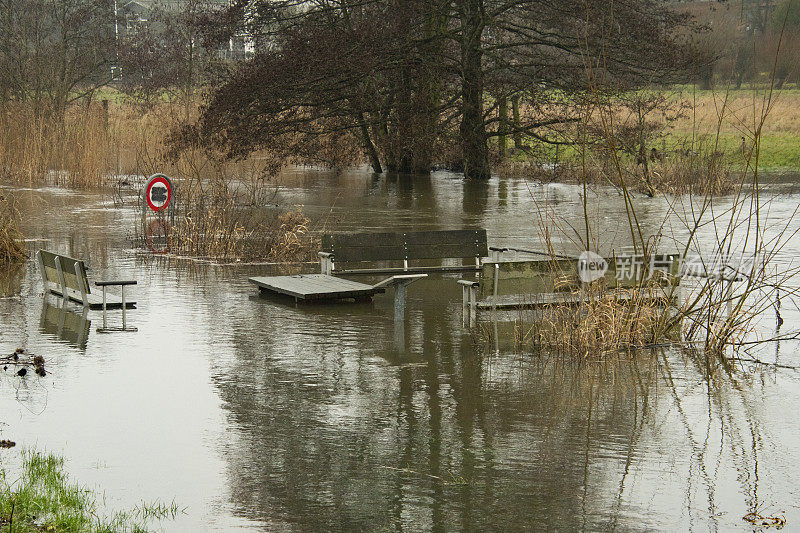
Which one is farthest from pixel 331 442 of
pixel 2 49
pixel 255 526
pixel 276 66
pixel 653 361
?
pixel 2 49

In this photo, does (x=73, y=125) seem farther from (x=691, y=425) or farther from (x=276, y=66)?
(x=691, y=425)

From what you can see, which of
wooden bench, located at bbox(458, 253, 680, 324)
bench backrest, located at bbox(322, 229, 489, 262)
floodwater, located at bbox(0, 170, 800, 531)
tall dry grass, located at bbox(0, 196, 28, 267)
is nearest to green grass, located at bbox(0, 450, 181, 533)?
floodwater, located at bbox(0, 170, 800, 531)

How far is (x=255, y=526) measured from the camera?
538 cm

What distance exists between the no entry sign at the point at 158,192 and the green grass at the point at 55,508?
11.2m

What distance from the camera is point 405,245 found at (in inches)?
496

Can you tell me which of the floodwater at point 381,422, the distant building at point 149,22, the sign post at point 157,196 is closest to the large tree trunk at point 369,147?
the distant building at point 149,22

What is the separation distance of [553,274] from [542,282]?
1.84 ft

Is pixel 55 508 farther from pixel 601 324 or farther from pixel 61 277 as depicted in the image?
pixel 61 277

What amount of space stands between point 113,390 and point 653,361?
14.6ft

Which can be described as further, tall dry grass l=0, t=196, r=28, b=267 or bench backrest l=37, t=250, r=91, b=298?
tall dry grass l=0, t=196, r=28, b=267

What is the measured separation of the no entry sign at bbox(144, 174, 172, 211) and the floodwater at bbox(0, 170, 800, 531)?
16.6 feet

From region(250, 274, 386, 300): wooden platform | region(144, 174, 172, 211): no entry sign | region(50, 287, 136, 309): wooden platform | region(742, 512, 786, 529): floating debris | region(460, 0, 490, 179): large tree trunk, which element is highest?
region(460, 0, 490, 179): large tree trunk

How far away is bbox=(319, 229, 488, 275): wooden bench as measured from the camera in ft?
40.2

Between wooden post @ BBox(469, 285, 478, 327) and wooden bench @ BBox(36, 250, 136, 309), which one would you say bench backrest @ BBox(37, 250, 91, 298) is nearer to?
wooden bench @ BBox(36, 250, 136, 309)
